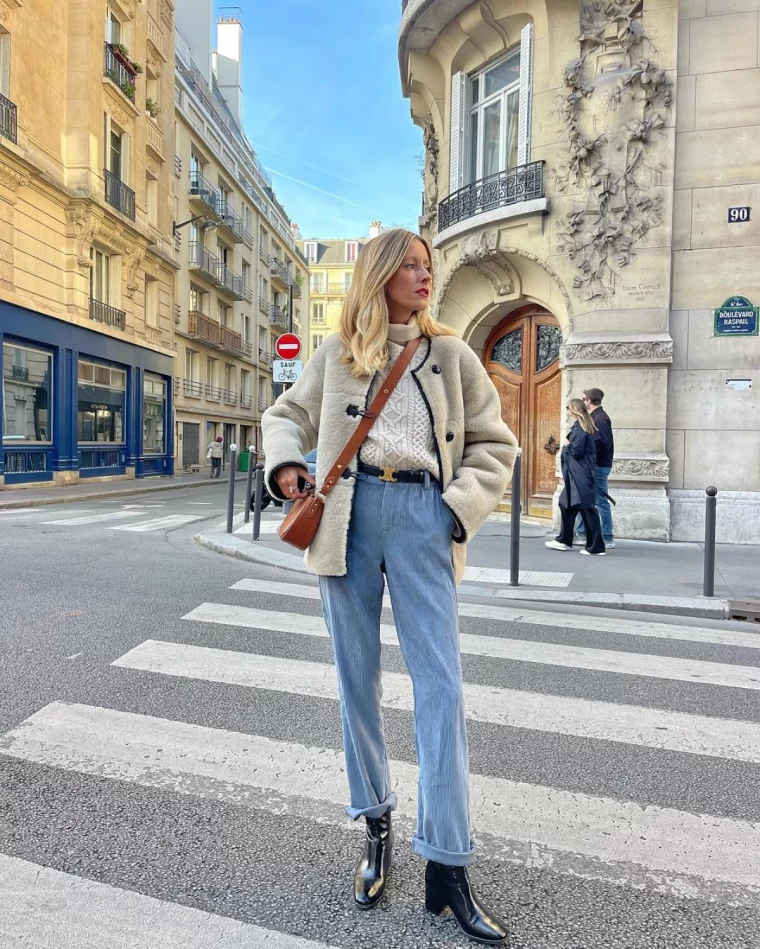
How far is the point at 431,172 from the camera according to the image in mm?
13133

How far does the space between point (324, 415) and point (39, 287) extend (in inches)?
751

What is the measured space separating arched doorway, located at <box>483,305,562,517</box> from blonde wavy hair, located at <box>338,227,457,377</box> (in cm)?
905

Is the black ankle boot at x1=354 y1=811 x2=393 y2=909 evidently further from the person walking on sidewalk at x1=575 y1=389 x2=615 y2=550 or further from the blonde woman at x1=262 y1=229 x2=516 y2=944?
the person walking on sidewalk at x1=575 y1=389 x2=615 y2=550

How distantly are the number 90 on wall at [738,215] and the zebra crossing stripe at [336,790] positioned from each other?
348 inches

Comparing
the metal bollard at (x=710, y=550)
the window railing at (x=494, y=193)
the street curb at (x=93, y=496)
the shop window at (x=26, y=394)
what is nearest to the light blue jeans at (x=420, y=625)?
the metal bollard at (x=710, y=550)

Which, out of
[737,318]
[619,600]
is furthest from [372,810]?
[737,318]

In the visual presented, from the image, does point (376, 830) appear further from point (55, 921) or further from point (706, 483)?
point (706, 483)

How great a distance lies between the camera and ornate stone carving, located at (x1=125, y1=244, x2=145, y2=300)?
22.6 m

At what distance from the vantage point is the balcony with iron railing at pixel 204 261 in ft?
103

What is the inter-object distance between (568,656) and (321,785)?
226 centimetres

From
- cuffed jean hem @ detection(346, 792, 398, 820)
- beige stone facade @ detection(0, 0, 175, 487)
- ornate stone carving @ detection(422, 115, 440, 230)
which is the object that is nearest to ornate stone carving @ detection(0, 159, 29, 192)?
beige stone facade @ detection(0, 0, 175, 487)

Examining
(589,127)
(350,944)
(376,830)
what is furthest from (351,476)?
(589,127)

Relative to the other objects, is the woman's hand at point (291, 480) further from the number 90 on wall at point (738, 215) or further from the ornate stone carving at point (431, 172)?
the ornate stone carving at point (431, 172)

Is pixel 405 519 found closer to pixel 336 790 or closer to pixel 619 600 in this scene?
pixel 336 790
